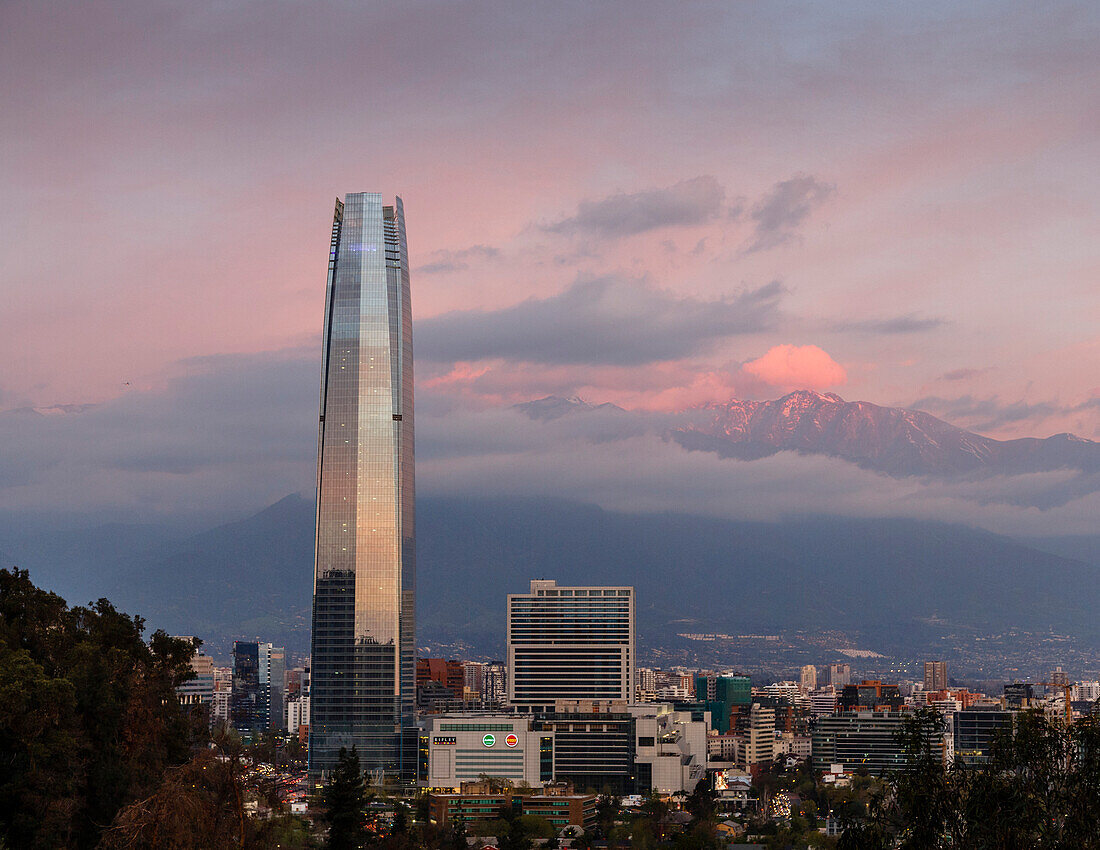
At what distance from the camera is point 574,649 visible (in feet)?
434

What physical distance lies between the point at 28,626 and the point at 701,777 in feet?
295

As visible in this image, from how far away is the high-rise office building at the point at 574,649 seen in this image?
431ft

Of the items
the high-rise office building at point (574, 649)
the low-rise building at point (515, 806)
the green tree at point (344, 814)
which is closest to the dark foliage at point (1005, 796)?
the green tree at point (344, 814)

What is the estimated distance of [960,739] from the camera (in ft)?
380

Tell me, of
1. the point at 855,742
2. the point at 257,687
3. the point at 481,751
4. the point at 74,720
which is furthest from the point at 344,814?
the point at 257,687

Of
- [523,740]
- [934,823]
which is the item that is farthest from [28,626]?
[523,740]

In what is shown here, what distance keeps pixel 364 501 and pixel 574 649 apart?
2787 centimetres

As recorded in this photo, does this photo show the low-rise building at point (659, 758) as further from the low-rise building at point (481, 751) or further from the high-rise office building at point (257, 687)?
the high-rise office building at point (257, 687)

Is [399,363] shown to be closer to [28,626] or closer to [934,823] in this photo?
[28,626]

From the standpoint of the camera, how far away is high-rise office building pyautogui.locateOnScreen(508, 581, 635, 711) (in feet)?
431

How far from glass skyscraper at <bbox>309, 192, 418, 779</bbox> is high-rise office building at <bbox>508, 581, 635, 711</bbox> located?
17.9m

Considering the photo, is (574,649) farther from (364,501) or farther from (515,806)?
(515,806)

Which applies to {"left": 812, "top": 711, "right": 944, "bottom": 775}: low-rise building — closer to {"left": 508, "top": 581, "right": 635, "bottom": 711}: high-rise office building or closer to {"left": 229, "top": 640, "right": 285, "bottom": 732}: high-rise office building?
{"left": 508, "top": 581, "right": 635, "bottom": 711}: high-rise office building

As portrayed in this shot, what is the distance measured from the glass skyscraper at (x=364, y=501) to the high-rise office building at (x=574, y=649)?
17915 millimetres
